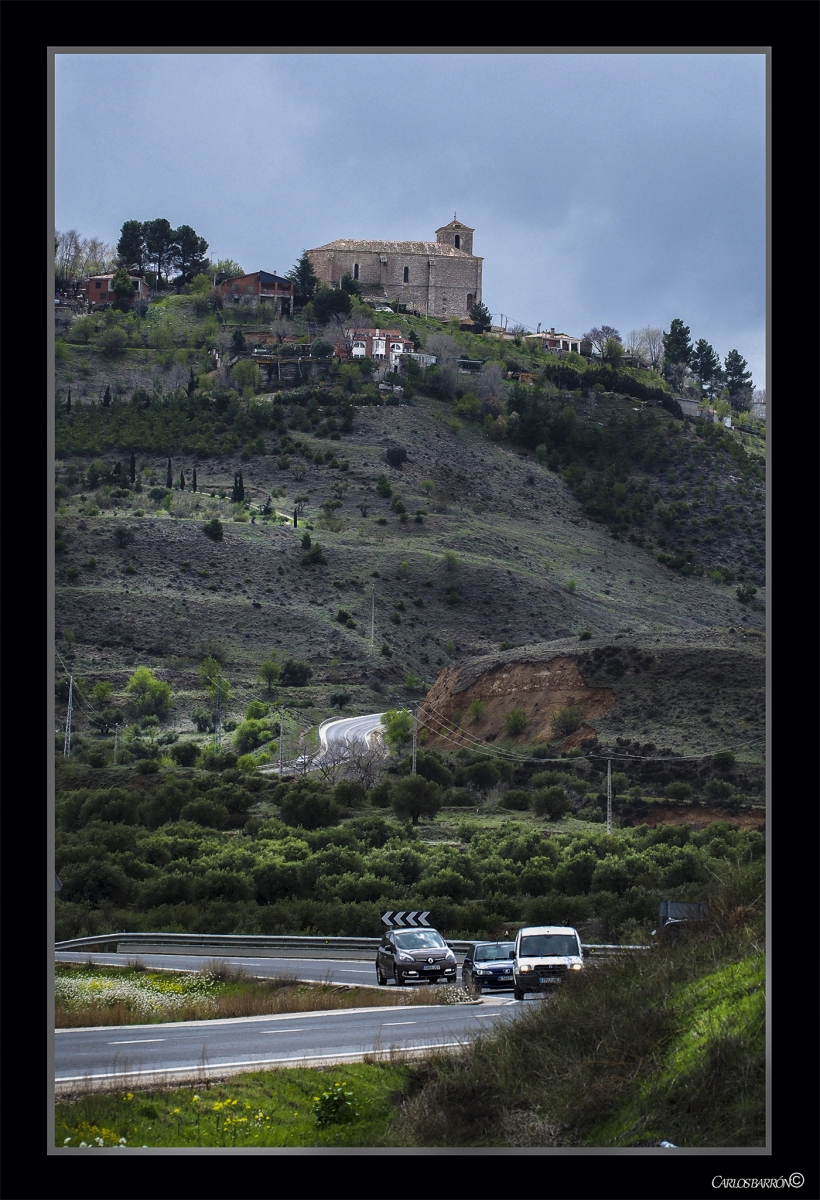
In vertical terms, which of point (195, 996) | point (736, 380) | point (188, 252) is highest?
point (188, 252)

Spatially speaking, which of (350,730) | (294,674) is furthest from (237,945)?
(294,674)

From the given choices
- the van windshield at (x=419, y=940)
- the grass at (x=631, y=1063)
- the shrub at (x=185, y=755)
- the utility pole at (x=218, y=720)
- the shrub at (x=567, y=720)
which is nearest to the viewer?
the grass at (x=631, y=1063)

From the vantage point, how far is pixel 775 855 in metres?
4.95

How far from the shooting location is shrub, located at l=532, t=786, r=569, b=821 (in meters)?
35.5

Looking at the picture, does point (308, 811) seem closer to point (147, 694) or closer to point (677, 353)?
point (147, 694)

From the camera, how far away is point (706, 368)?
262ft

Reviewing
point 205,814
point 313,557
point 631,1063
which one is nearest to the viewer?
point 631,1063

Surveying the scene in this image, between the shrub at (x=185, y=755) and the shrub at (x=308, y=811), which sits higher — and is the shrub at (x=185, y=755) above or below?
above

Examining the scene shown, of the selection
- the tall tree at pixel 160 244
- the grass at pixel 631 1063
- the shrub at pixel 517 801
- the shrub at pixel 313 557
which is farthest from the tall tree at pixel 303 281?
the grass at pixel 631 1063

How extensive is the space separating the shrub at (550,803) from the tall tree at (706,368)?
48.8m

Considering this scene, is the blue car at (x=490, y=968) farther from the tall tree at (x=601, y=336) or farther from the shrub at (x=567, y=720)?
the tall tree at (x=601, y=336)

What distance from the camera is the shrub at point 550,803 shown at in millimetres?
35531

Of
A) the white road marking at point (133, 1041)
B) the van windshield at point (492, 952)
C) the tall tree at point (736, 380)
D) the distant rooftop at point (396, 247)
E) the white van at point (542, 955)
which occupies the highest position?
the distant rooftop at point (396, 247)

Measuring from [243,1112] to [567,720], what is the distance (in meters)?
35.8
